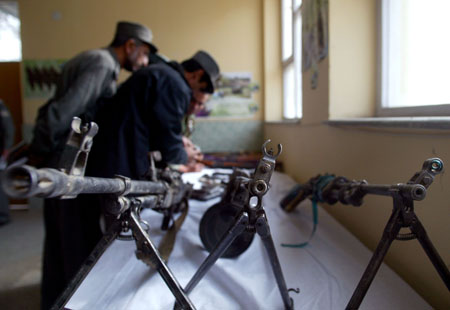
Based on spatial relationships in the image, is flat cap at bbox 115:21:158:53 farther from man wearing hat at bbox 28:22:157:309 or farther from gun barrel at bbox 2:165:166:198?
gun barrel at bbox 2:165:166:198

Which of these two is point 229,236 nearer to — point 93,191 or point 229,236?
point 229,236

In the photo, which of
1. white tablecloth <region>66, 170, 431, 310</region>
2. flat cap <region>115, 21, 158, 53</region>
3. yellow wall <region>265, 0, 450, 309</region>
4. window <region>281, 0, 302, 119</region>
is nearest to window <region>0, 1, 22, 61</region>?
flat cap <region>115, 21, 158, 53</region>

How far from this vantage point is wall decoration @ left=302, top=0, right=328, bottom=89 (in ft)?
4.77

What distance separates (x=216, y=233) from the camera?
1.05 metres

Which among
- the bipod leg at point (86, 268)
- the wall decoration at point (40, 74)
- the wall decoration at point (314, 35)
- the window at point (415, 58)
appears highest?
the wall decoration at point (40, 74)

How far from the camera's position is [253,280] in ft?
2.92

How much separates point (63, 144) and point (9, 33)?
3.69 metres

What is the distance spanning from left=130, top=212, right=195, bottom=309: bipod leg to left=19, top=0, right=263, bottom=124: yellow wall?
3.21 meters

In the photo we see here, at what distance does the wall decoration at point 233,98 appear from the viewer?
3781 mm

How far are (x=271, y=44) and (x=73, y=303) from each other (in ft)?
11.3

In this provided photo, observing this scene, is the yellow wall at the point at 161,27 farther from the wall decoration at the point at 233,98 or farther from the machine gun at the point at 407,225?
the machine gun at the point at 407,225

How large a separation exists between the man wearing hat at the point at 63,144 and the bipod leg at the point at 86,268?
0.84 metres

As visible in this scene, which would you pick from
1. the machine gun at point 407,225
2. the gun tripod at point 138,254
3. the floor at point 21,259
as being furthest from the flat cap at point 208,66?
the floor at point 21,259

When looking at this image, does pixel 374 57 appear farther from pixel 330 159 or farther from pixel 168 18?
pixel 168 18
